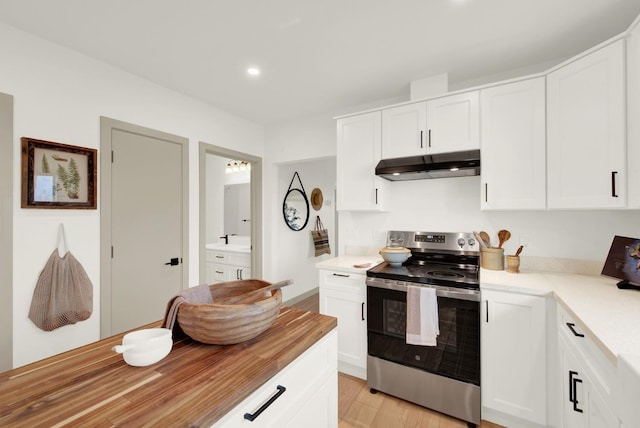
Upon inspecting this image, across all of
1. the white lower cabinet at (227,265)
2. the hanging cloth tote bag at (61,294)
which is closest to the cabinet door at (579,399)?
the hanging cloth tote bag at (61,294)

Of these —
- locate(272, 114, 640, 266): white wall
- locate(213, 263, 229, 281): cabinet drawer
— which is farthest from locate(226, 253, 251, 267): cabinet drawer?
locate(272, 114, 640, 266): white wall

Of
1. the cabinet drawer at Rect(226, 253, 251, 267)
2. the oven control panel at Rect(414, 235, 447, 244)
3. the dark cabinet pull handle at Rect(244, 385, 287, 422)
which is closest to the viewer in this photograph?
the dark cabinet pull handle at Rect(244, 385, 287, 422)

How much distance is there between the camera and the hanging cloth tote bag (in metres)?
1.82

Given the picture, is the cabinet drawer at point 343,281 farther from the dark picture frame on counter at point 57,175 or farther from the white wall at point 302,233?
the dark picture frame on counter at point 57,175

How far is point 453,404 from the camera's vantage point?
6.14 feet

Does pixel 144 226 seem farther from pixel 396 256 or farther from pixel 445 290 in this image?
pixel 445 290

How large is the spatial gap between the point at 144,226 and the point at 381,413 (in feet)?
7.90

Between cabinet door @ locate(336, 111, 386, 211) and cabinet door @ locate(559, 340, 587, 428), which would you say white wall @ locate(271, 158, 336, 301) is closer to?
cabinet door @ locate(336, 111, 386, 211)

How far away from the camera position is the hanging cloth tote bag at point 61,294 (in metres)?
1.82

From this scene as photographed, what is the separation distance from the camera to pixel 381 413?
1971mm

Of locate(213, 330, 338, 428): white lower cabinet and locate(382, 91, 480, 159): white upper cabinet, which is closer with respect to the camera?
locate(213, 330, 338, 428): white lower cabinet

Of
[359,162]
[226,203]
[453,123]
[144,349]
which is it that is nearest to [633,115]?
[453,123]

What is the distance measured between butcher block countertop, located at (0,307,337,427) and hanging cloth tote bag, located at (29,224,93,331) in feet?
4.39

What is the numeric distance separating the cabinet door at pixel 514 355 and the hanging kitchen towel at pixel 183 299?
1.67 meters
